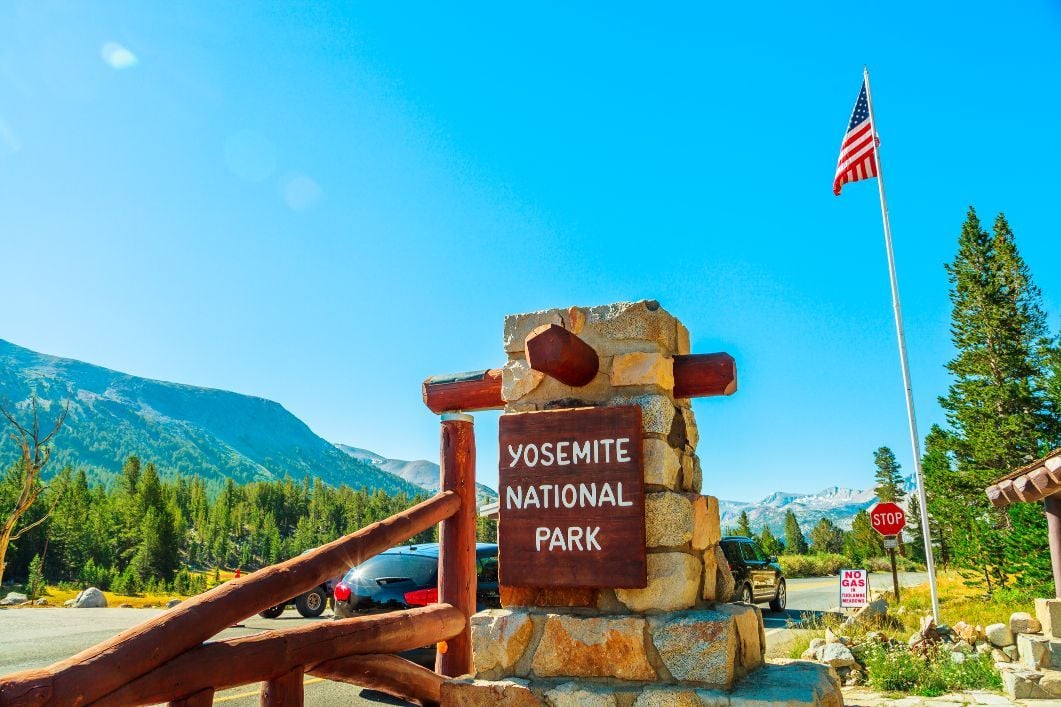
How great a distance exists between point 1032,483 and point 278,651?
8846 mm

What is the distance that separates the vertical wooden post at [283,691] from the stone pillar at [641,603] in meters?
0.66

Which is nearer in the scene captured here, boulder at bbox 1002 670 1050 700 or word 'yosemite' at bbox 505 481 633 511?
word 'yosemite' at bbox 505 481 633 511

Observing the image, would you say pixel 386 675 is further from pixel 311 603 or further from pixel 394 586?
pixel 311 603

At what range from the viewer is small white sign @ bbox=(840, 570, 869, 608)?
1133 centimetres

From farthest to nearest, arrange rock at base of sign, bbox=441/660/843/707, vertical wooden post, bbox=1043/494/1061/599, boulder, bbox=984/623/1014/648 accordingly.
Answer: boulder, bbox=984/623/1014/648 → vertical wooden post, bbox=1043/494/1061/599 → rock at base of sign, bbox=441/660/843/707

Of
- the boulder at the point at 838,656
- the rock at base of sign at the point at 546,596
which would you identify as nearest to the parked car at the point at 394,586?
the rock at base of sign at the point at 546,596

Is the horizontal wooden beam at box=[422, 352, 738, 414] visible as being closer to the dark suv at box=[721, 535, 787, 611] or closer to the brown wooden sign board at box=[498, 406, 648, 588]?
the brown wooden sign board at box=[498, 406, 648, 588]

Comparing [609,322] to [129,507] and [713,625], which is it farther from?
[129,507]

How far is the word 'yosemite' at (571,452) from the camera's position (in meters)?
2.95

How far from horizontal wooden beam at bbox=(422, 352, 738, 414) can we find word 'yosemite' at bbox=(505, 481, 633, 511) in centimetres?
57

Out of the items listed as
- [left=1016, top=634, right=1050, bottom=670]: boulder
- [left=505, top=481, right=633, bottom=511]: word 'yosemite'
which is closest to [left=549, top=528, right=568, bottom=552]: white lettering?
[left=505, top=481, right=633, bottom=511]: word 'yosemite'

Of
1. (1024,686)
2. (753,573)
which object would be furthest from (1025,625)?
(753,573)

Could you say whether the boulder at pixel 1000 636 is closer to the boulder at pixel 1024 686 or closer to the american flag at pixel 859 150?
the boulder at pixel 1024 686

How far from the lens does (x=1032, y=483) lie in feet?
27.3
